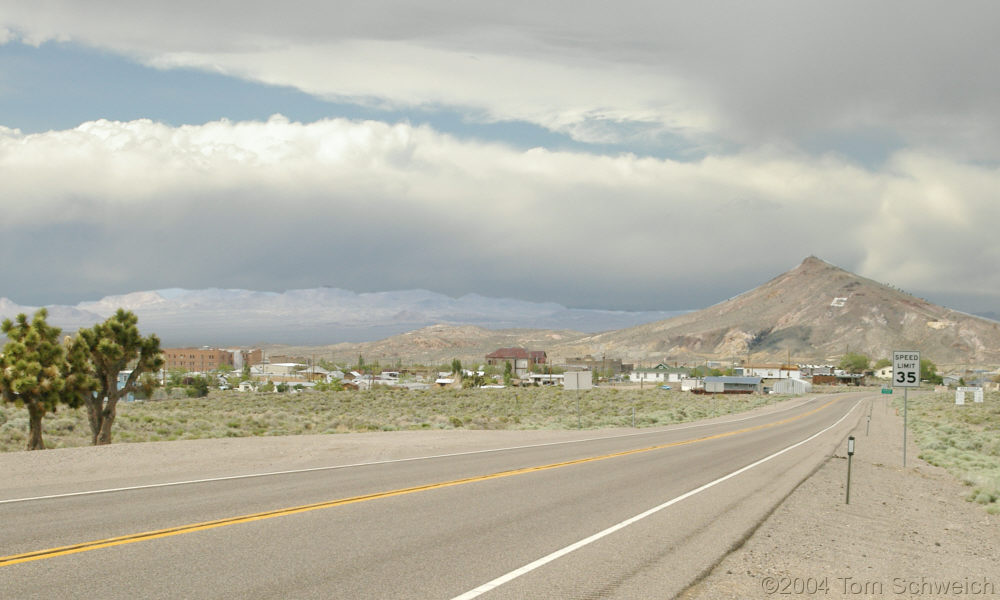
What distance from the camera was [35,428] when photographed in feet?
90.5

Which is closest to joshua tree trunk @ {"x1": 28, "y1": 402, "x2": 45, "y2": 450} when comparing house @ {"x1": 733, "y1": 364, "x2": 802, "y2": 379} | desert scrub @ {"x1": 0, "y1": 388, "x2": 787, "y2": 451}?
desert scrub @ {"x1": 0, "y1": 388, "x2": 787, "y2": 451}

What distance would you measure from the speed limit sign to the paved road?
27.3 ft

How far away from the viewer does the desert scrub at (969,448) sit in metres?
19.9

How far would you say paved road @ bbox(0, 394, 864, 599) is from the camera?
8023mm

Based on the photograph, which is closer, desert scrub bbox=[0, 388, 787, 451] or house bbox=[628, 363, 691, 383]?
desert scrub bbox=[0, 388, 787, 451]

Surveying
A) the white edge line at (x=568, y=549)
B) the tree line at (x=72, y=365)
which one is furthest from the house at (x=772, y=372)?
the white edge line at (x=568, y=549)

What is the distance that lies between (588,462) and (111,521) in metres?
12.3

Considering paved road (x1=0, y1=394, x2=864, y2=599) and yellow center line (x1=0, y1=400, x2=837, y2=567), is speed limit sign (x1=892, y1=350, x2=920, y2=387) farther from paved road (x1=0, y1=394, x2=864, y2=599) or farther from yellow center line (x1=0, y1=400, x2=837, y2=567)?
yellow center line (x1=0, y1=400, x2=837, y2=567)

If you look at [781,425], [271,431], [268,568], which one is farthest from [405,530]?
[781,425]

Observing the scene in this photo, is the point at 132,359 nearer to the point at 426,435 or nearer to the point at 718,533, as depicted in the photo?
the point at 426,435

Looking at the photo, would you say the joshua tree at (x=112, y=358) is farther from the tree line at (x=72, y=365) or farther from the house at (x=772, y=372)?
the house at (x=772, y=372)

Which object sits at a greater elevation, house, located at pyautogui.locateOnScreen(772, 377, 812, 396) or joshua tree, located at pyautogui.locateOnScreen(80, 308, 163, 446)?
joshua tree, located at pyautogui.locateOnScreen(80, 308, 163, 446)

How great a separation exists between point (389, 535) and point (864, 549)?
21.6ft

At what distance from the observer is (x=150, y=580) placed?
7902mm
